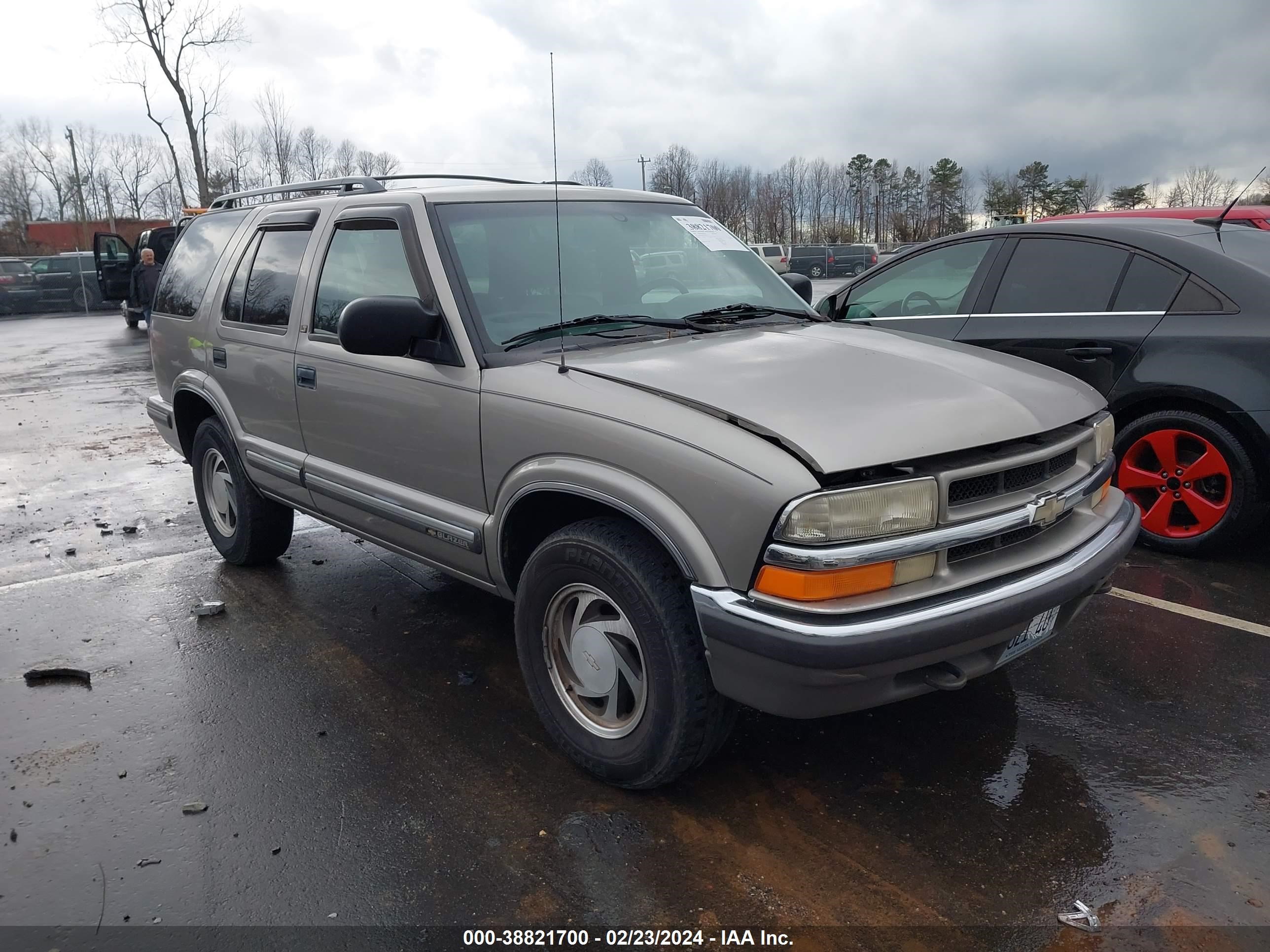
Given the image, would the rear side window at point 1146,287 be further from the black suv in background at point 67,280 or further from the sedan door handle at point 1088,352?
the black suv in background at point 67,280

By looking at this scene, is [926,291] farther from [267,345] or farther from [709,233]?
[267,345]

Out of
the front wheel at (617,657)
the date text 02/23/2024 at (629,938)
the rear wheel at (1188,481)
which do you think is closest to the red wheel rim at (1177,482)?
the rear wheel at (1188,481)

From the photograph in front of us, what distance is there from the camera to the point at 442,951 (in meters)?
2.35

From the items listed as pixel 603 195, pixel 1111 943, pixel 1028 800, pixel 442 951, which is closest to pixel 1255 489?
pixel 1028 800

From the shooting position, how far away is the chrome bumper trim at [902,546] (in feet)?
7.81

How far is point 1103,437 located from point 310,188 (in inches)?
149

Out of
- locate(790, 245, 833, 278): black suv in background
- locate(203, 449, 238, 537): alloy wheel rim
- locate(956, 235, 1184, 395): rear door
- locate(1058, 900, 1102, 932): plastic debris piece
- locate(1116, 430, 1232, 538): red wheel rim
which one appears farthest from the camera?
locate(790, 245, 833, 278): black suv in background

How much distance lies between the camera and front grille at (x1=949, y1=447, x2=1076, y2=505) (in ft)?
8.61

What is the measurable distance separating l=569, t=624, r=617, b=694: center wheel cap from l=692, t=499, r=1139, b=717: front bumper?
464mm

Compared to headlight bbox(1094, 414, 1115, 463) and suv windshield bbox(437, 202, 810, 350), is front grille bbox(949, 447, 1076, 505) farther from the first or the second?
suv windshield bbox(437, 202, 810, 350)

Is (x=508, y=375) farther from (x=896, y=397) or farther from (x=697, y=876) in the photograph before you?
(x=697, y=876)

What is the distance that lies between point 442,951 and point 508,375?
5.72 ft

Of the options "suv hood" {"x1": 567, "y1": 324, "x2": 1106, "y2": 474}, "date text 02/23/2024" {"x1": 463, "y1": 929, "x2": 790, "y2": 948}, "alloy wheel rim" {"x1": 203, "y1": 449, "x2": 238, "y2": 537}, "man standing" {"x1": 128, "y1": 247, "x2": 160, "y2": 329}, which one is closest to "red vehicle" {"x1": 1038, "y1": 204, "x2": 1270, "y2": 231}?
"suv hood" {"x1": 567, "y1": 324, "x2": 1106, "y2": 474}

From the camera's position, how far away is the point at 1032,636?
111 inches
